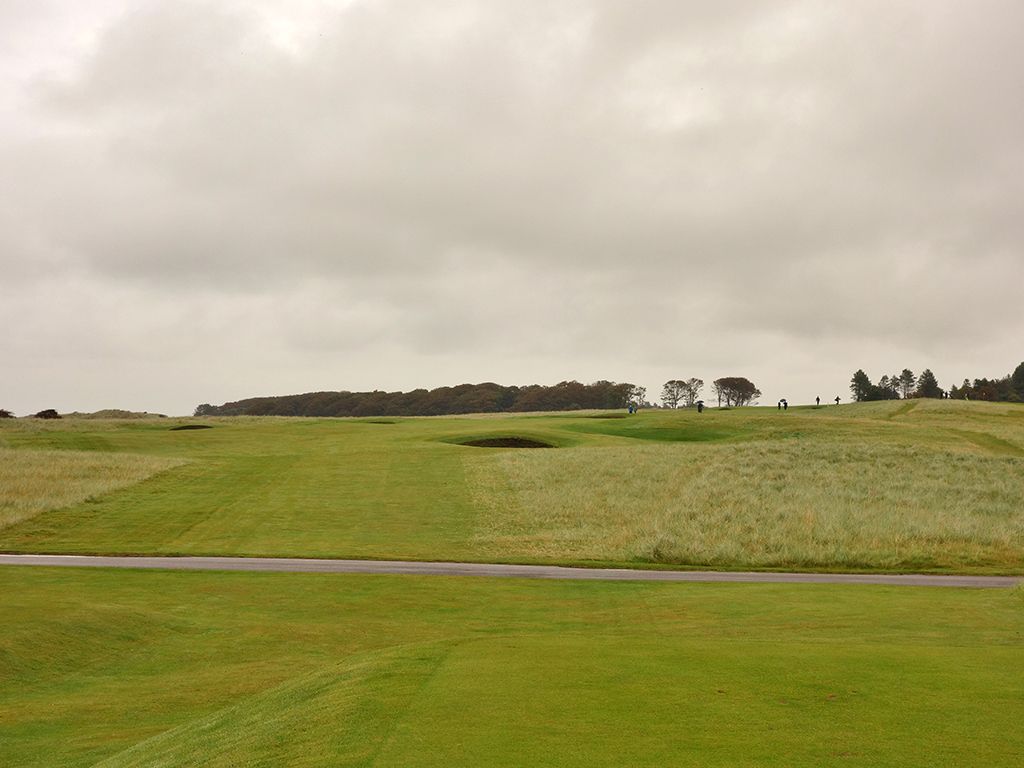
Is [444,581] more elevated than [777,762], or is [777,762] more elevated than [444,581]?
[777,762]

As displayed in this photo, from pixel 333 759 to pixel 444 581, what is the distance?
20.6 metres

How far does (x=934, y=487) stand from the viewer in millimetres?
46469

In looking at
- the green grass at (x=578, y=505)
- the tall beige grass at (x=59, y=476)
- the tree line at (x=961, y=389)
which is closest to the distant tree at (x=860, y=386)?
the tree line at (x=961, y=389)

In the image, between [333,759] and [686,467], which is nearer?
[333,759]

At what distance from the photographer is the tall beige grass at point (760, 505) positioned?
114ft

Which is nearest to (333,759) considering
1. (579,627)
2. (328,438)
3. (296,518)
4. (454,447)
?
(579,627)

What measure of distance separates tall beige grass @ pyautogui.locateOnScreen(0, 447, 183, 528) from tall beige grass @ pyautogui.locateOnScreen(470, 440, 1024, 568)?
2111cm

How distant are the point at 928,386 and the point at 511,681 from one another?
205m

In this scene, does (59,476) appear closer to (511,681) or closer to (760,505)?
(760,505)

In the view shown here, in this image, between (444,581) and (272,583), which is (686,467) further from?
(272,583)

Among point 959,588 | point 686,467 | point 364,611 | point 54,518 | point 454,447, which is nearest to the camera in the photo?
point 364,611

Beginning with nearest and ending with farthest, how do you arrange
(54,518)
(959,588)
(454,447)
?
(959,588), (54,518), (454,447)

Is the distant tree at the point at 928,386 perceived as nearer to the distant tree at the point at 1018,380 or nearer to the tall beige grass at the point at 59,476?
the distant tree at the point at 1018,380

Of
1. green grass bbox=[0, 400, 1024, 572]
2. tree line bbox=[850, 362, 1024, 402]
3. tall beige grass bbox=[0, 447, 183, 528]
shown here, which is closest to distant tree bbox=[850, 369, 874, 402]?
tree line bbox=[850, 362, 1024, 402]
